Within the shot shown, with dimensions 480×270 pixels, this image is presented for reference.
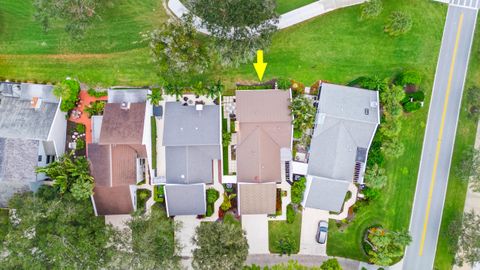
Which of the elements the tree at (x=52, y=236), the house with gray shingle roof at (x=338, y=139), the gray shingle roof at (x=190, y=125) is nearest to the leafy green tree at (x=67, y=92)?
the tree at (x=52, y=236)

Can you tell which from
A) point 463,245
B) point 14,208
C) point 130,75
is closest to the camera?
point 14,208

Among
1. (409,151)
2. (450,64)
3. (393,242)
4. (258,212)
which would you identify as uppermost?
(450,64)

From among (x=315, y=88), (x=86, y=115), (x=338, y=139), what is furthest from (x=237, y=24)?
(x=86, y=115)

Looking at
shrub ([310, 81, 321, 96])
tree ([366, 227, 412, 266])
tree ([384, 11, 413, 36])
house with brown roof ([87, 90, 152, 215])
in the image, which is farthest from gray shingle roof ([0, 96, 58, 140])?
tree ([384, 11, 413, 36])

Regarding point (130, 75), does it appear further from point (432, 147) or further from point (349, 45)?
point (432, 147)

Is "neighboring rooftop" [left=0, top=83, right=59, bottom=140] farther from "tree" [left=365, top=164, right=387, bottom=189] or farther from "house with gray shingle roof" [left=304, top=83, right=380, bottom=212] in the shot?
"tree" [left=365, top=164, right=387, bottom=189]

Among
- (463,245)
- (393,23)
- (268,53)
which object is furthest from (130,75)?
(463,245)

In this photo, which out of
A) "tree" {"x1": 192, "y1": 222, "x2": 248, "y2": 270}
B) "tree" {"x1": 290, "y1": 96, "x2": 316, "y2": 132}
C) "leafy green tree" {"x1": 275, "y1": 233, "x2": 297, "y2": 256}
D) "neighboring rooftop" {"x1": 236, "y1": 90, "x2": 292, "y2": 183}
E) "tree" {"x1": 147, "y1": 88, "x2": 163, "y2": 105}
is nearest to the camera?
"tree" {"x1": 192, "y1": 222, "x2": 248, "y2": 270}

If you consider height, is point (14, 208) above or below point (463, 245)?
above
